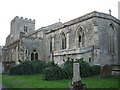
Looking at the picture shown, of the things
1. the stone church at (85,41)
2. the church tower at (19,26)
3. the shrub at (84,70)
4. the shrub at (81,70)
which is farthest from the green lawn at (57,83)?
the church tower at (19,26)

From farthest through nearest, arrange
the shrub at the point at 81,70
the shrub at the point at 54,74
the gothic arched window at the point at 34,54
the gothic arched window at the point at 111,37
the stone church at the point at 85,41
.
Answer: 1. the gothic arched window at the point at 34,54
2. the gothic arched window at the point at 111,37
3. the stone church at the point at 85,41
4. the shrub at the point at 81,70
5. the shrub at the point at 54,74

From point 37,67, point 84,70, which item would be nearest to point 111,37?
point 84,70

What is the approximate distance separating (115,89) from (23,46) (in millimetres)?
21859

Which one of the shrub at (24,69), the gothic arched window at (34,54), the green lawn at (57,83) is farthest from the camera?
the gothic arched window at (34,54)

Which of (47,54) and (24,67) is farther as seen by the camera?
(47,54)

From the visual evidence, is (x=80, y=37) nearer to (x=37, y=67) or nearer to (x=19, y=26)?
(x=37, y=67)

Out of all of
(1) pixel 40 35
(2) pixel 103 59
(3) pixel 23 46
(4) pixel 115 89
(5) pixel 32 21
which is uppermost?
(5) pixel 32 21

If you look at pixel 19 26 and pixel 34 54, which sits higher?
pixel 19 26

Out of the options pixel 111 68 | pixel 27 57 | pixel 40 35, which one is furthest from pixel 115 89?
pixel 40 35

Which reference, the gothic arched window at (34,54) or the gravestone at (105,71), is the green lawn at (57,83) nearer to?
the gravestone at (105,71)

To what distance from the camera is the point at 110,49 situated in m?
23.2

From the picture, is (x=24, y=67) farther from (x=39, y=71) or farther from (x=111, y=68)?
(x=111, y=68)

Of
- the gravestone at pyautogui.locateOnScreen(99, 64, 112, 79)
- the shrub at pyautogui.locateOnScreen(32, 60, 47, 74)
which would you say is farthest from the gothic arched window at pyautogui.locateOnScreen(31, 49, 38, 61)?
the gravestone at pyautogui.locateOnScreen(99, 64, 112, 79)

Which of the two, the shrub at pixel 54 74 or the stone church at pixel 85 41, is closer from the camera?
the shrub at pixel 54 74
